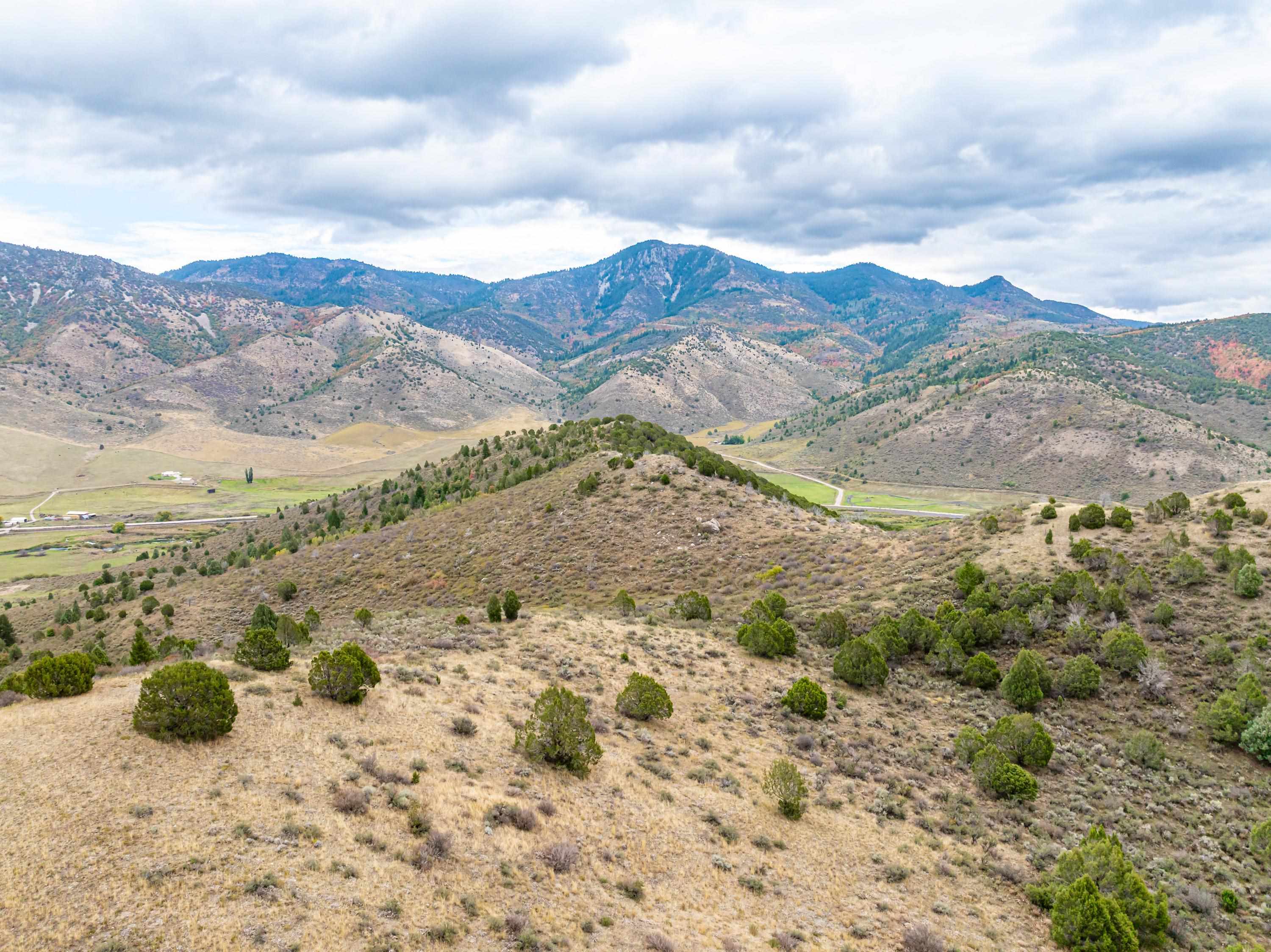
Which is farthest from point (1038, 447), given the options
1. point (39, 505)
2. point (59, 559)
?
point (39, 505)

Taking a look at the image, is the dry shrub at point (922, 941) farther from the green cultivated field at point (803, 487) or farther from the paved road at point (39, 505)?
the paved road at point (39, 505)

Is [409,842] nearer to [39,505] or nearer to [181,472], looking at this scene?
[39,505]

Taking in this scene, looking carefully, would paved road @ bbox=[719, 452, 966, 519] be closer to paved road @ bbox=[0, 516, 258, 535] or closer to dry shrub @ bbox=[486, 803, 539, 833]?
dry shrub @ bbox=[486, 803, 539, 833]

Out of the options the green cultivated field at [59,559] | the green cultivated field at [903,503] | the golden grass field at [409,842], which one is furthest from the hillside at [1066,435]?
the green cultivated field at [59,559]

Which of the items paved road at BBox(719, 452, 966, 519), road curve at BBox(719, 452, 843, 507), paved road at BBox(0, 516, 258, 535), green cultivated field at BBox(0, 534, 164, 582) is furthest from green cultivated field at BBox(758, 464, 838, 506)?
green cultivated field at BBox(0, 534, 164, 582)

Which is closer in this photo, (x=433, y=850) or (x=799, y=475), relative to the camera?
(x=433, y=850)

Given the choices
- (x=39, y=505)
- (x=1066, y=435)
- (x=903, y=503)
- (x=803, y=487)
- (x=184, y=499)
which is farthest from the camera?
(x=1066, y=435)

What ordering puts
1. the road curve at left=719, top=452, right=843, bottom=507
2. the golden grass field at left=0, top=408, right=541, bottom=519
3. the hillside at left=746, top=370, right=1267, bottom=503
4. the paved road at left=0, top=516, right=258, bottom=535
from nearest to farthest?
the paved road at left=0, top=516, right=258, bottom=535, the road curve at left=719, top=452, right=843, bottom=507, the hillside at left=746, top=370, right=1267, bottom=503, the golden grass field at left=0, top=408, right=541, bottom=519
